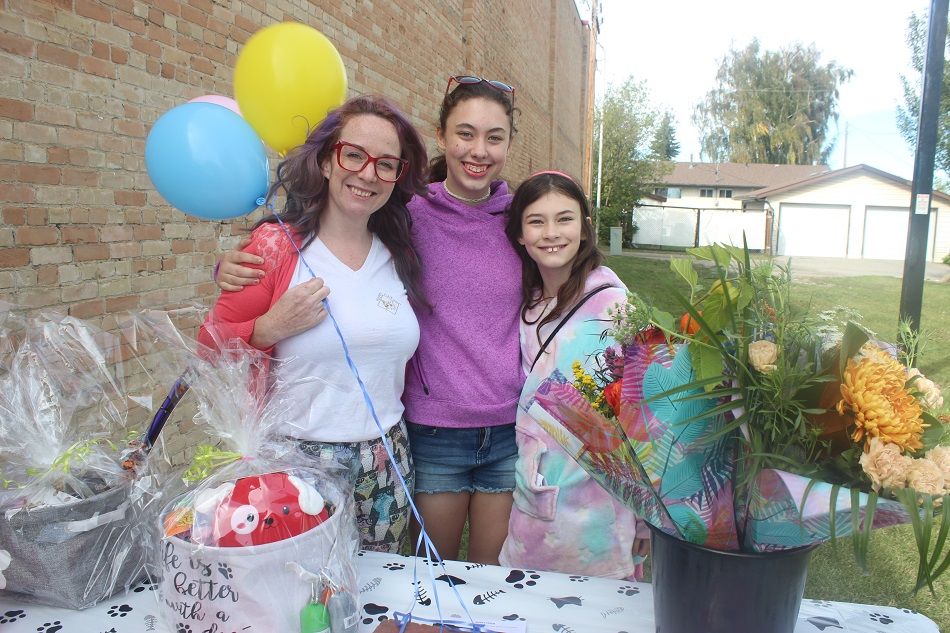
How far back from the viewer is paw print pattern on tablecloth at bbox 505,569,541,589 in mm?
1510

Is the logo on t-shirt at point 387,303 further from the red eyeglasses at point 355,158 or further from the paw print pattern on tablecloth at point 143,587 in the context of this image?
the paw print pattern on tablecloth at point 143,587

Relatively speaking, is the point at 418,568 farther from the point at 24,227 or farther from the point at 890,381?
the point at 24,227

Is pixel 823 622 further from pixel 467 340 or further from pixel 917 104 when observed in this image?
pixel 917 104

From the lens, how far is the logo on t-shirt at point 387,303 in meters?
1.94

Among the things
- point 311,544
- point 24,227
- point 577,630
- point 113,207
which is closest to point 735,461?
point 577,630

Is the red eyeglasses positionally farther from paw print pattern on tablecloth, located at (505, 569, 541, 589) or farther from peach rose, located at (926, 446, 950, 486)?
peach rose, located at (926, 446, 950, 486)

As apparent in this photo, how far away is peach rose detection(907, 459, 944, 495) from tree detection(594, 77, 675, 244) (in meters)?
27.9

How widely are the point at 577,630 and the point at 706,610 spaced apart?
12.1 inches

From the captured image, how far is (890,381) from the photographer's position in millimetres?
953

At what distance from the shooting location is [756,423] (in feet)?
3.45

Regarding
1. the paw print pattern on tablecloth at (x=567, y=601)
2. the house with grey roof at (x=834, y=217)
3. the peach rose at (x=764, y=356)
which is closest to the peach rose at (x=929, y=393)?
the peach rose at (x=764, y=356)

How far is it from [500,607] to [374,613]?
271 mm

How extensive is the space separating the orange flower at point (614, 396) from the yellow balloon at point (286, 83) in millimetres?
1387

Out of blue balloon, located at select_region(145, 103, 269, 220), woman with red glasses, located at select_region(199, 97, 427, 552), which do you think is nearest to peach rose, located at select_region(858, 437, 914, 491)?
woman with red glasses, located at select_region(199, 97, 427, 552)
